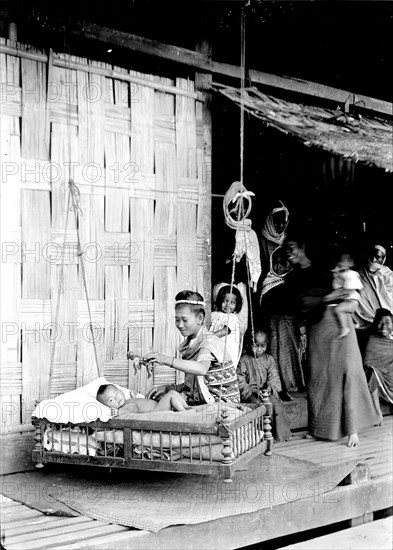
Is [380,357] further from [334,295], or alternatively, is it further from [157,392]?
[157,392]

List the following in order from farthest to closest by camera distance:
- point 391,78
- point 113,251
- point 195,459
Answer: point 391,78 < point 113,251 < point 195,459

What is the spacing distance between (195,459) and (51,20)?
3.20m

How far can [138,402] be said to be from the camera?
4770 millimetres

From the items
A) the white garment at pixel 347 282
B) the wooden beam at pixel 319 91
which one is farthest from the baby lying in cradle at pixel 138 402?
the wooden beam at pixel 319 91

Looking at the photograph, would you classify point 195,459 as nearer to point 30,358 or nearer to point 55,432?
point 55,432

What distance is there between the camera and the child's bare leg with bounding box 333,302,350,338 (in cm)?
610

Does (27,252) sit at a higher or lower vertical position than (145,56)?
lower

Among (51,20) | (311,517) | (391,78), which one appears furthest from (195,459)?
(391,78)

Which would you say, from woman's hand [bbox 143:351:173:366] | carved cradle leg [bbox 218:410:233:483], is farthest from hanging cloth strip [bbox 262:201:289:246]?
carved cradle leg [bbox 218:410:233:483]

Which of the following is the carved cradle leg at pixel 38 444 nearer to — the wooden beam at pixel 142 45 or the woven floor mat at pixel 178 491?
the woven floor mat at pixel 178 491

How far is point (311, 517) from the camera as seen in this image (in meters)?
4.75

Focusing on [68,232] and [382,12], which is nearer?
[68,232]

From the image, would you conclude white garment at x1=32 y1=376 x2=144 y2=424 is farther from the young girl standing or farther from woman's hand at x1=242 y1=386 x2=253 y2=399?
woman's hand at x1=242 y1=386 x2=253 y2=399

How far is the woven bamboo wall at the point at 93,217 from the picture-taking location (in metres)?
4.93
